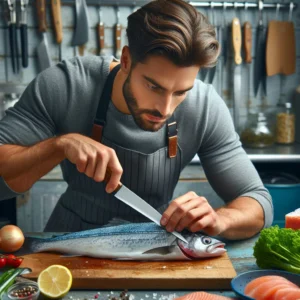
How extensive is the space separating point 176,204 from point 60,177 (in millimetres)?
1927

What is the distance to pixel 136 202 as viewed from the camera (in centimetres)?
199

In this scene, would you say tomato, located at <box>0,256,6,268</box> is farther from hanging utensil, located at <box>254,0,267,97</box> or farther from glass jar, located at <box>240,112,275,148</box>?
hanging utensil, located at <box>254,0,267,97</box>

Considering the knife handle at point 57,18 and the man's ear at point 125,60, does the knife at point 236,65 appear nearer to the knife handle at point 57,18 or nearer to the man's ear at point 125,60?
the knife handle at point 57,18

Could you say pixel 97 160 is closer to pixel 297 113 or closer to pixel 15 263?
pixel 15 263

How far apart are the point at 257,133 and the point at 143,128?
6.94 feet

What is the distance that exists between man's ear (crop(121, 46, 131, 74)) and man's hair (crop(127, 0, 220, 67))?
0.14ft

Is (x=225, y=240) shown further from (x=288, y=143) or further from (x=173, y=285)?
(x=288, y=143)

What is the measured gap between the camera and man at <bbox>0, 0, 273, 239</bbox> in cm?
203

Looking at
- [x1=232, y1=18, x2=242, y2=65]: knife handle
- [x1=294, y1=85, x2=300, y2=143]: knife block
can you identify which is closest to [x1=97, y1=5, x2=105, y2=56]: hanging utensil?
[x1=232, y1=18, x2=242, y2=65]: knife handle

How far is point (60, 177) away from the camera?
148 inches

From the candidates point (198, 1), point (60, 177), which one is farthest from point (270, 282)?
point (198, 1)

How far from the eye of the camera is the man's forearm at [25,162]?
7.00ft

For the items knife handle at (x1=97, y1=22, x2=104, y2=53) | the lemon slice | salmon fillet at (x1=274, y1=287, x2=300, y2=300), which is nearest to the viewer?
salmon fillet at (x1=274, y1=287, x2=300, y2=300)

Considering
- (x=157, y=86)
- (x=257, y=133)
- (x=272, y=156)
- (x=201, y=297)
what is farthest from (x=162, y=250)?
(x=257, y=133)
